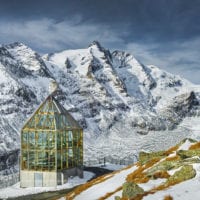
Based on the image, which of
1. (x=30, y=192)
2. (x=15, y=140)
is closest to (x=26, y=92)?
(x=15, y=140)

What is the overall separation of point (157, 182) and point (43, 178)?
25653mm

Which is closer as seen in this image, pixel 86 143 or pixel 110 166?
pixel 110 166

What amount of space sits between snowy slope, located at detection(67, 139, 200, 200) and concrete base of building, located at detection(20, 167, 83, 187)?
52.0 feet

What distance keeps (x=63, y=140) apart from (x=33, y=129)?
14.0ft

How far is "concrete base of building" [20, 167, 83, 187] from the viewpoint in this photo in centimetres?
4900

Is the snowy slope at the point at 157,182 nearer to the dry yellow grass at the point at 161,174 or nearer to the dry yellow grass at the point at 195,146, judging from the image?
the dry yellow grass at the point at 161,174

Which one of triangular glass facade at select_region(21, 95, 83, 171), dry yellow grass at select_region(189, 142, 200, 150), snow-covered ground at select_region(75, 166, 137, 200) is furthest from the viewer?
triangular glass facade at select_region(21, 95, 83, 171)

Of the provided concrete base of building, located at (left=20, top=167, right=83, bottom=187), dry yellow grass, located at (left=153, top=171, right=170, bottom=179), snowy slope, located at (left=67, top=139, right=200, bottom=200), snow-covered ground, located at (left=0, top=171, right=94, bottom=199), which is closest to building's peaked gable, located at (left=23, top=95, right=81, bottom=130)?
concrete base of building, located at (left=20, top=167, right=83, bottom=187)

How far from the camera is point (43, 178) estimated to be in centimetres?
4931

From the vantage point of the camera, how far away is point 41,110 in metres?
52.7

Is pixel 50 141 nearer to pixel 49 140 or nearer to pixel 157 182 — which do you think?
pixel 49 140

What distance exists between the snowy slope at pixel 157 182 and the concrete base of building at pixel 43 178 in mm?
15863

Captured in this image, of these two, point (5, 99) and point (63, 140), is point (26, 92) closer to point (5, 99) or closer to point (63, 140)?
point (5, 99)

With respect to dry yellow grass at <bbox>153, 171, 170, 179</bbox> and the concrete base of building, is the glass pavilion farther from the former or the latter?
dry yellow grass at <bbox>153, 171, 170, 179</bbox>
